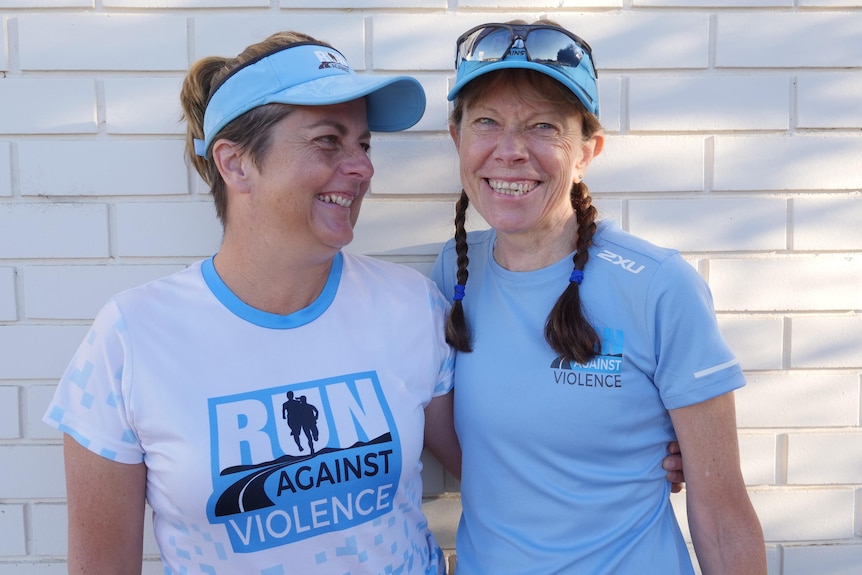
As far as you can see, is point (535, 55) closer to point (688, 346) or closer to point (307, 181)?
point (307, 181)

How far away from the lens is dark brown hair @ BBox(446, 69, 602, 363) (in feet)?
5.65

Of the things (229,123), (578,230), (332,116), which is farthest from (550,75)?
(229,123)

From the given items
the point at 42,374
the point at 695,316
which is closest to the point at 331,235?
the point at 695,316

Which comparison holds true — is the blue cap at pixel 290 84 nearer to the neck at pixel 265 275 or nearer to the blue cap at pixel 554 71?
A: the blue cap at pixel 554 71

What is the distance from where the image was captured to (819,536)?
95.8 inches

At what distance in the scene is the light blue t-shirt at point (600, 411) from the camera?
1684mm

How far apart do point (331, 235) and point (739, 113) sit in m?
1.43

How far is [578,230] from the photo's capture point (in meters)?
1.86

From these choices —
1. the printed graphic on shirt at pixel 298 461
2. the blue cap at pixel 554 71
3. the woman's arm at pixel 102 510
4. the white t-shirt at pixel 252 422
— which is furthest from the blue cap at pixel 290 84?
the woman's arm at pixel 102 510

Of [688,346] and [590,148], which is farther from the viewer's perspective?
[590,148]

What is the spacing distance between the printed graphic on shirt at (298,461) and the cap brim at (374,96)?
2.26ft

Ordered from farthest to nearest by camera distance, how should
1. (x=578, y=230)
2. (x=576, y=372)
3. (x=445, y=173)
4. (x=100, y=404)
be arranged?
(x=445, y=173)
(x=578, y=230)
(x=576, y=372)
(x=100, y=404)

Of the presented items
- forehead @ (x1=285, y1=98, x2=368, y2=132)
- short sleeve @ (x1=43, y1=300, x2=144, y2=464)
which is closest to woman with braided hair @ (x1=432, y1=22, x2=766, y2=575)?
forehead @ (x1=285, y1=98, x2=368, y2=132)

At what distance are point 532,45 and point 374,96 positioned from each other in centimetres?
46
